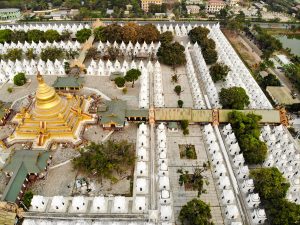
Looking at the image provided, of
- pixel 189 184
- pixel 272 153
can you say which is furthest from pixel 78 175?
pixel 272 153

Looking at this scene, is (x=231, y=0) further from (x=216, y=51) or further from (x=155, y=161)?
(x=155, y=161)

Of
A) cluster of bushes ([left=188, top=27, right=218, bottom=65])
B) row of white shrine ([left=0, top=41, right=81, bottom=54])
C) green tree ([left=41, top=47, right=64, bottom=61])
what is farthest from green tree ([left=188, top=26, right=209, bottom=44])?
green tree ([left=41, top=47, right=64, bottom=61])

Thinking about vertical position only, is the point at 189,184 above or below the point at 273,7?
below

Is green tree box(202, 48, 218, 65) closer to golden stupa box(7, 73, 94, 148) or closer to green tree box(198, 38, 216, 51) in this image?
green tree box(198, 38, 216, 51)

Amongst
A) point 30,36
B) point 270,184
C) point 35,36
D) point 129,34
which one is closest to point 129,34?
point 129,34

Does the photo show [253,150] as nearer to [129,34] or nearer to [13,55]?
[129,34]

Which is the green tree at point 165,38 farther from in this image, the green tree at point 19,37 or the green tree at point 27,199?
the green tree at point 27,199
